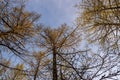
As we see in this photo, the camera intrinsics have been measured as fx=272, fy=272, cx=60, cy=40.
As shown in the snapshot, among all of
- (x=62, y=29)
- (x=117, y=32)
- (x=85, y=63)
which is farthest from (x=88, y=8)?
(x=62, y=29)

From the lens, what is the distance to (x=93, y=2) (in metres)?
7.23

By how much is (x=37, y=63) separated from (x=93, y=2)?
13.5ft

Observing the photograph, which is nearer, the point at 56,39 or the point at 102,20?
the point at 102,20

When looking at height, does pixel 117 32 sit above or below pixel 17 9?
below

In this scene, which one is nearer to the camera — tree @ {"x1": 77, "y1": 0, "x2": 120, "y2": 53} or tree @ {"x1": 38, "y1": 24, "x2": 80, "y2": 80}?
tree @ {"x1": 77, "y1": 0, "x2": 120, "y2": 53}

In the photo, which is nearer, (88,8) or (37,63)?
(88,8)

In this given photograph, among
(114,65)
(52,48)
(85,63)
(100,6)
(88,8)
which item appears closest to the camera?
(114,65)

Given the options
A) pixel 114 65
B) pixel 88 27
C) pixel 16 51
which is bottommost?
pixel 114 65

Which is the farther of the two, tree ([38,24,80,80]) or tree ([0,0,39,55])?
tree ([38,24,80,80])

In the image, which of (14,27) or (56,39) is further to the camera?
(56,39)

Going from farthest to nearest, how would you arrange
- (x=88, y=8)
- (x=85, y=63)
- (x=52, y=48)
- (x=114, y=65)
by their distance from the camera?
(x=52, y=48) → (x=88, y=8) → (x=85, y=63) → (x=114, y=65)

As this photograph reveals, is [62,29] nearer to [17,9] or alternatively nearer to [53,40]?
[53,40]

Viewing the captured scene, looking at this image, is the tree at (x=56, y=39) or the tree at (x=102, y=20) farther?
the tree at (x=56, y=39)

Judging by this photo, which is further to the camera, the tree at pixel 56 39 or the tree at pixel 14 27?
the tree at pixel 56 39
